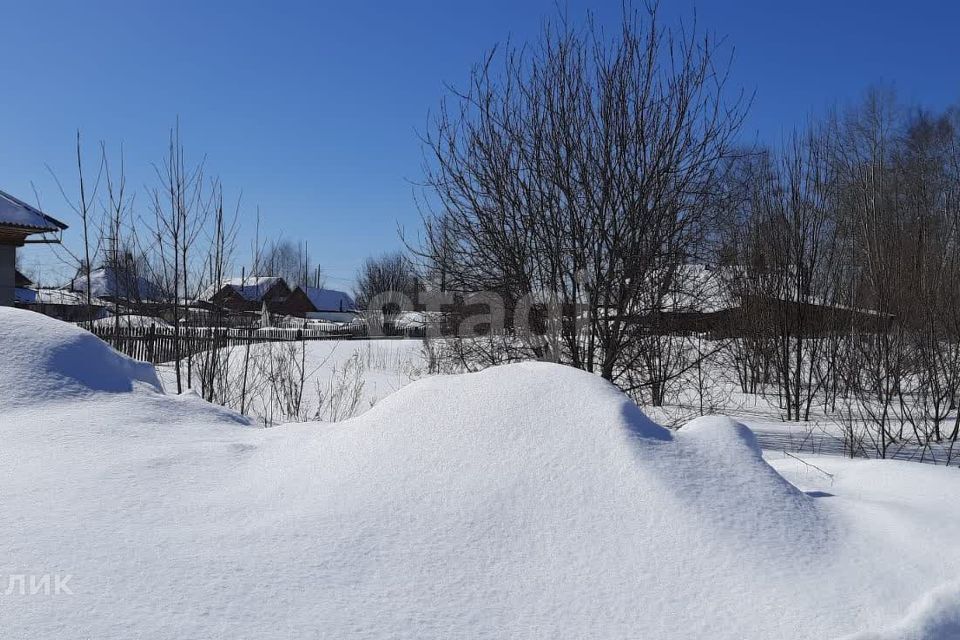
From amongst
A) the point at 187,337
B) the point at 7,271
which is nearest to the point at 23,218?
the point at 7,271

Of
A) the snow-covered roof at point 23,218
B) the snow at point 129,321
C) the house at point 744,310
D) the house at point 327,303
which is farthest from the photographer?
the house at point 327,303

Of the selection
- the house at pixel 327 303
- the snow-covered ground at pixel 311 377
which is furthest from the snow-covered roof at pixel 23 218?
the house at pixel 327 303

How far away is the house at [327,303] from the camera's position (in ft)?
180

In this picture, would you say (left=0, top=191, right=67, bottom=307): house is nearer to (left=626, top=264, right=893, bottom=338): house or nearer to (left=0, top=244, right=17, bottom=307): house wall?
(left=0, top=244, right=17, bottom=307): house wall

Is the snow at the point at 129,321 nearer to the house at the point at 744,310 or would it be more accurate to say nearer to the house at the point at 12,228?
the house at the point at 12,228

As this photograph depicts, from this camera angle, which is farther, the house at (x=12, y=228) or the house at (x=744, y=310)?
the house at (x=12, y=228)

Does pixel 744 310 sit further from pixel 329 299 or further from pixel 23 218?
pixel 329 299

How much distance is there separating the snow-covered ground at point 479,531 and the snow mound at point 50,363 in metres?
0.80

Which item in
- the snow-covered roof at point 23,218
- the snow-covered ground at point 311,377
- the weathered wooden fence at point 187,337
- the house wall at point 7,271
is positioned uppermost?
the snow-covered roof at point 23,218

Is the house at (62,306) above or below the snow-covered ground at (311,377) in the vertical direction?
above

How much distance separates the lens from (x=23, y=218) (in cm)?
1191

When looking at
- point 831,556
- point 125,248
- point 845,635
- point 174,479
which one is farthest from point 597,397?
point 125,248

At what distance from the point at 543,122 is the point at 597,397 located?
13.9 ft

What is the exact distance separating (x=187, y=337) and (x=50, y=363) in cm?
321
